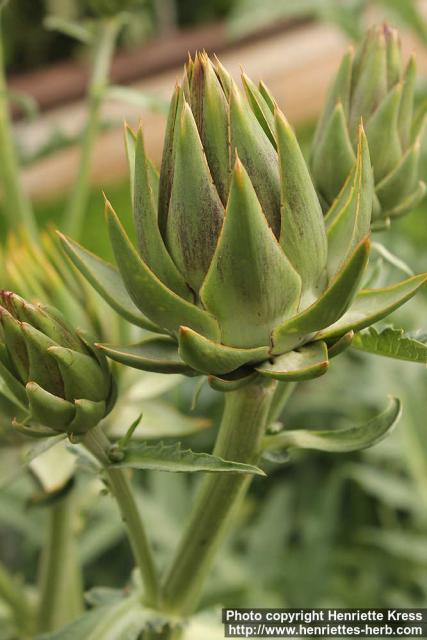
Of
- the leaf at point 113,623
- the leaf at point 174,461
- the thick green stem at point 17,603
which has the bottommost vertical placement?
the thick green stem at point 17,603

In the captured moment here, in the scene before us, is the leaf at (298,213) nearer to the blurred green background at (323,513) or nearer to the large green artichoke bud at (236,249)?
the large green artichoke bud at (236,249)

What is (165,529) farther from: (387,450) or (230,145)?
(230,145)

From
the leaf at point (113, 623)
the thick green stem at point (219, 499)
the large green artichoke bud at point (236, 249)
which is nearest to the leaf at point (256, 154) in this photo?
the large green artichoke bud at point (236, 249)

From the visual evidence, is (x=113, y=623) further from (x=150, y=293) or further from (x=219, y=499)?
(x=150, y=293)

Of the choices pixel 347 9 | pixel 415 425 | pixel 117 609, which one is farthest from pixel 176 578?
pixel 347 9

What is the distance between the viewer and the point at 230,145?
1.37ft

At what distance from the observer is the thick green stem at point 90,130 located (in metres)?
0.89

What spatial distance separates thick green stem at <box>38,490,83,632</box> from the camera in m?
0.75

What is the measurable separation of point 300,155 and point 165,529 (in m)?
0.82

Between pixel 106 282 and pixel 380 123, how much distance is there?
231mm

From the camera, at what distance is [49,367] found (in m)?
0.47

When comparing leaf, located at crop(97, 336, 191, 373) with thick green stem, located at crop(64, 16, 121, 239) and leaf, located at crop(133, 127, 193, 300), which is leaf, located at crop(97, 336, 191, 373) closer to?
leaf, located at crop(133, 127, 193, 300)

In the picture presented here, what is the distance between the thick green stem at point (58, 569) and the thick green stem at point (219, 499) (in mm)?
201

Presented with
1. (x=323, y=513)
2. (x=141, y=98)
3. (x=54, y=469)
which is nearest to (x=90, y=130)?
(x=141, y=98)
